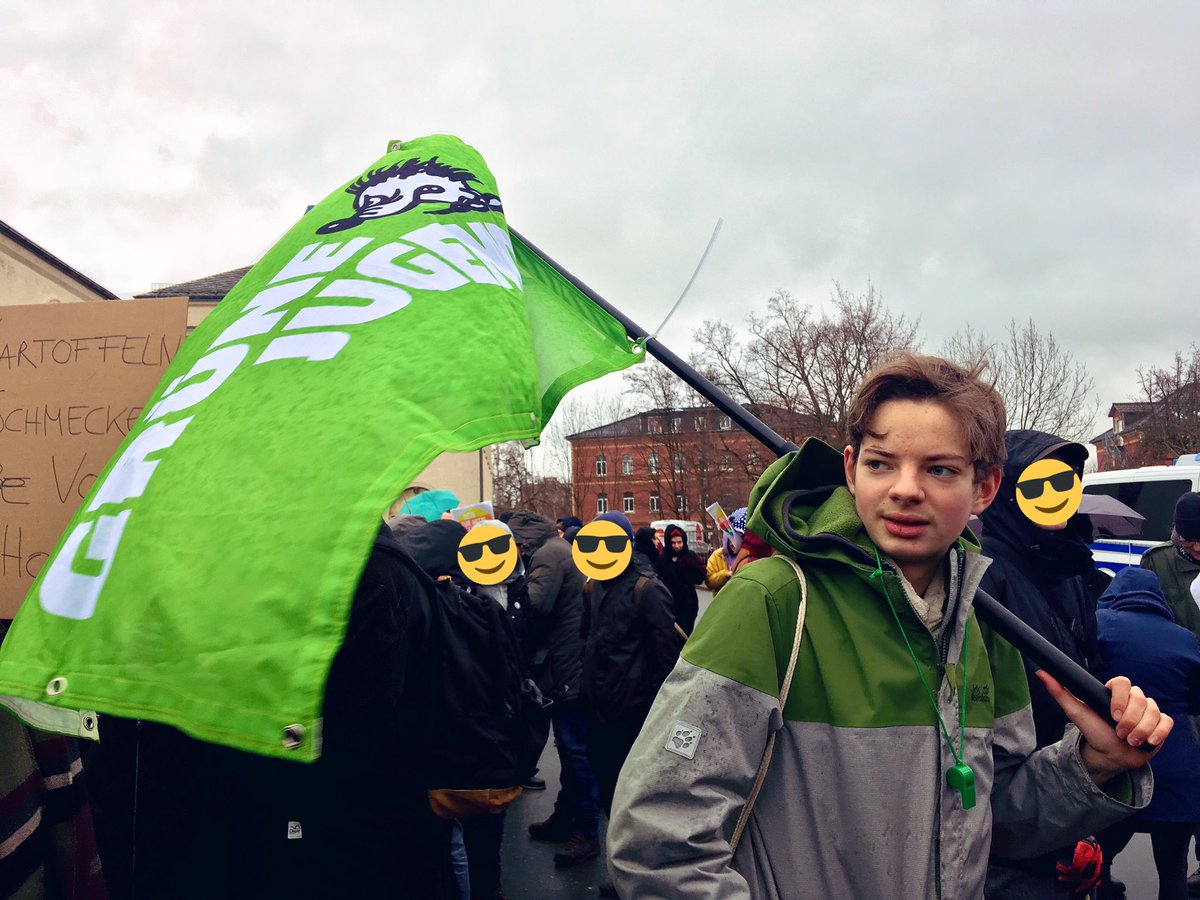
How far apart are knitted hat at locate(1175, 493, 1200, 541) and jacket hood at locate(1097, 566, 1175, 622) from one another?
1.10 metres

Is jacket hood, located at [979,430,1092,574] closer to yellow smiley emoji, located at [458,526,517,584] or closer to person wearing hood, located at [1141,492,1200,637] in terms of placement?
person wearing hood, located at [1141,492,1200,637]

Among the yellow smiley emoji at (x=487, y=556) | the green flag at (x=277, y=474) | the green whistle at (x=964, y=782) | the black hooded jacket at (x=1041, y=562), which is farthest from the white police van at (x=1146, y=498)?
the green flag at (x=277, y=474)

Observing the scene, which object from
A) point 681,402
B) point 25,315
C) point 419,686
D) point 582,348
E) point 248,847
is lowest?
point 248,847

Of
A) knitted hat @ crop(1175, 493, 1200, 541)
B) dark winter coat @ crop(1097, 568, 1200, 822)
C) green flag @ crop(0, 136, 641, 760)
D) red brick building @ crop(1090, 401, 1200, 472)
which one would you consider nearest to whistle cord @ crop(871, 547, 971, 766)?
green flag @ crop(0, 136, 641, 760)

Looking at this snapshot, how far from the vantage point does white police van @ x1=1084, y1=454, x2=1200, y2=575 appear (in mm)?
10398

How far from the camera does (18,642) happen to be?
1048 mm

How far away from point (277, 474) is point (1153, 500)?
41.5 feet

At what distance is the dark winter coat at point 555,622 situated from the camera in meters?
5.28

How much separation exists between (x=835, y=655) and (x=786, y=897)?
1.30 feet

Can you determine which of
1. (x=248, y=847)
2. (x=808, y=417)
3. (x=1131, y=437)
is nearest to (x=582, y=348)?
(x=248, y=847)

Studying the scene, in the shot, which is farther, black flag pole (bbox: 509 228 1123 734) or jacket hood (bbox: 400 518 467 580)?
jacket hood (bbox: 400 518 467 580)

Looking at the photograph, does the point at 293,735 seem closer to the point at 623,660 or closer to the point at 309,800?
the point at 309,800

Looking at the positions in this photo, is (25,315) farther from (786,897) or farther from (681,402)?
(681,402)

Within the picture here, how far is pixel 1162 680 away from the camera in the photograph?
137 inches
